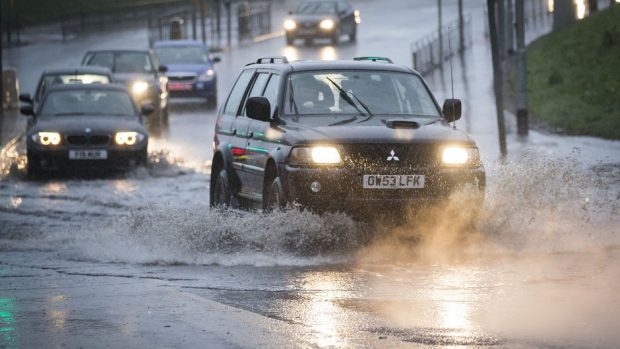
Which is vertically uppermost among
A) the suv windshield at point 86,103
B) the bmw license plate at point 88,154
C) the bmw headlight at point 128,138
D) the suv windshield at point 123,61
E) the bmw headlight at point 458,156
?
the bmw headlight at point 458,156

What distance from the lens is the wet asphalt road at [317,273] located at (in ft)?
27.5

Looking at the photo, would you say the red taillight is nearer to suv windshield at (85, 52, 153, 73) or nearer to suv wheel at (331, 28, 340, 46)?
suv windshield at (85, 52, 153, 73)

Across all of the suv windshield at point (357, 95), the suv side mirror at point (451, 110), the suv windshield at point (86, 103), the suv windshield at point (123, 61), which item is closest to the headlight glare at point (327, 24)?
the suv windshield at point (123, 61)

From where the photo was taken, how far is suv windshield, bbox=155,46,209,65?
40.3 m

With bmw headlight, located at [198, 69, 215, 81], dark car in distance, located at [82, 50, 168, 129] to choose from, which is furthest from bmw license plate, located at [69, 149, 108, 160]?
bmw headlight, located at [198, 69, 215, 81]

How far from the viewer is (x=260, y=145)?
13234 mm

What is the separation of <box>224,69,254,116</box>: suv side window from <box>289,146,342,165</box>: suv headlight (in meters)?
2.63

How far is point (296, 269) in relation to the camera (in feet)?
37.5

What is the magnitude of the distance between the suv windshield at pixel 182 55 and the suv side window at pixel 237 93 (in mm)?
24945

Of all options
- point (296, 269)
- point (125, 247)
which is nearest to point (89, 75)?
point (125, 247)

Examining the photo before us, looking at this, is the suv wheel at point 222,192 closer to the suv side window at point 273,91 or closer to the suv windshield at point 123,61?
the suv side window at point 273,91

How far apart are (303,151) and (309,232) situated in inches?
24.8

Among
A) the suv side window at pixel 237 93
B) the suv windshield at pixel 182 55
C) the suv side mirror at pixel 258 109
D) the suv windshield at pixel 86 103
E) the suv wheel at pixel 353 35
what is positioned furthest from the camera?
the suv wheel at pixel 353 35

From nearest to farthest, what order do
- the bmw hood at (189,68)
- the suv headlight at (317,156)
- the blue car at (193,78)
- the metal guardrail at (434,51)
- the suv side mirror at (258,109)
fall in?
the suv headlight at (317,156)
the suv side mirror at (258,109)
the blue car at (193,78)
the bmw hood at (189,68)
the metal guardrail at (434,51)
